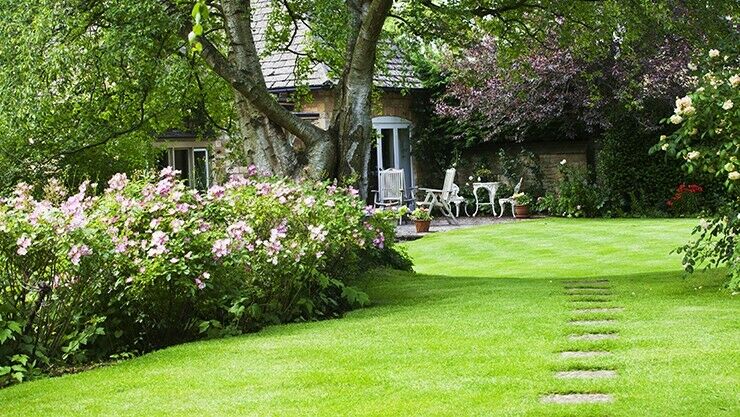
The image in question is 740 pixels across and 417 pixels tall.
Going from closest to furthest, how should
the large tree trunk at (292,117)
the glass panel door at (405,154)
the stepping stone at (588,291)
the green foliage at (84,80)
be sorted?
the stepping stone at (588,291), the green foliage at (84,80), the large tree trunk at (292,117), the glass panel door at (405,154)

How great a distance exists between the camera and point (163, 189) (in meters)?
8.09

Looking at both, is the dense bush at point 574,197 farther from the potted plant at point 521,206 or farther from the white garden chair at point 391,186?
the white garden chair at point 391,186

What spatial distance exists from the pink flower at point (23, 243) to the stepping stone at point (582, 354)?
10.6 feet

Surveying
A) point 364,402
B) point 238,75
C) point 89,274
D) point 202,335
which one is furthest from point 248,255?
point 238,75

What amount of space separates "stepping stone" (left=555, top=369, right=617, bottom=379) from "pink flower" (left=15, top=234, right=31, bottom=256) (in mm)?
3217

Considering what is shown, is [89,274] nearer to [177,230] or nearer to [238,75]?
[177,230]

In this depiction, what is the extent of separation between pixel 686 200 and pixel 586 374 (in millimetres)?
16202

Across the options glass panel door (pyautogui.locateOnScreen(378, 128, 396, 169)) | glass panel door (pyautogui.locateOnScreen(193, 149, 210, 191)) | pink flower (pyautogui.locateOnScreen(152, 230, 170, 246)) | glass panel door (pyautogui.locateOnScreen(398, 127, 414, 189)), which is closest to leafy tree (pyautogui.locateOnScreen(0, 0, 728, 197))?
pink flower (pyautogui.locateOnScreen(152, 230, 170, 246))

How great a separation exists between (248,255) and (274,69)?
15445 mm

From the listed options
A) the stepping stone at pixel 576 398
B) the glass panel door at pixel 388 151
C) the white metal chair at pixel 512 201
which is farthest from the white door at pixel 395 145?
the stepping stone at pixel 576 398

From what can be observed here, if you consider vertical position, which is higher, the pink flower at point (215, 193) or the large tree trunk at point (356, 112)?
the large tree trunk at point (356, 112)

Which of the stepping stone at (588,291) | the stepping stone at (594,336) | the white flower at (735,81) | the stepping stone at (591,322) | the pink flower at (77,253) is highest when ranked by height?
the white flower at (735,81)

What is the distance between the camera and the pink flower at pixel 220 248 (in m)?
7.73

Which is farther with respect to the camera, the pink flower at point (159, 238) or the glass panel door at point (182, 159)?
the glass panel door at point (182, 159)
